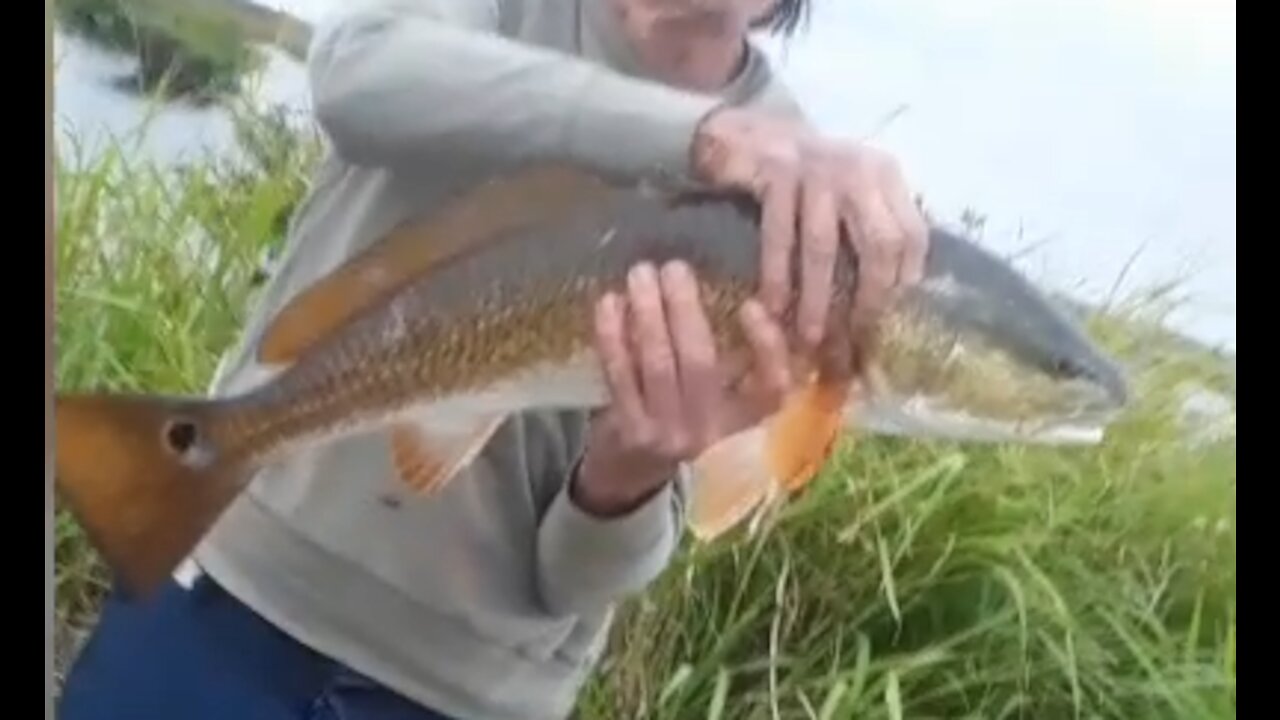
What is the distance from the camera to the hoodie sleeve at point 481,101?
4.74 feet

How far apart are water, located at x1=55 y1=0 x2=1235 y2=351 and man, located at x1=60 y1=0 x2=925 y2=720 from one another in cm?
4

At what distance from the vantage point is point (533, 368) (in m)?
1.45

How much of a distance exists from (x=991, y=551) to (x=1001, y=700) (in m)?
0.08

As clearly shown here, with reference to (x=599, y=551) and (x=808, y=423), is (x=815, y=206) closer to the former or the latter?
(x=808, y=423)


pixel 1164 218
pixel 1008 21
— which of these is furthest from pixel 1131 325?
pixel 1008 21

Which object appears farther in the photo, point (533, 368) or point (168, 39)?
point (168, 39)

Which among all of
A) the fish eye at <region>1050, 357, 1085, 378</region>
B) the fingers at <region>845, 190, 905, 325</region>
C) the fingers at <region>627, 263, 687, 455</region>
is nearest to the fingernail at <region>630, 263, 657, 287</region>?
the fingers at <region>627, 263, 687, 455</region>

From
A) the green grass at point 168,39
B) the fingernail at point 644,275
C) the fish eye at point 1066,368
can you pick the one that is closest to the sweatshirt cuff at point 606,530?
the fingernail at point 644,275

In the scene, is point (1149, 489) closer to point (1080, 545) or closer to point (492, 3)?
point (1080, 545)

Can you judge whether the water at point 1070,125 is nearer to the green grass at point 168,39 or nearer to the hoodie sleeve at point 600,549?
the hoodie sleeve at point 600,549

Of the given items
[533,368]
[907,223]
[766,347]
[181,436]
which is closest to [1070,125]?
[907,223]

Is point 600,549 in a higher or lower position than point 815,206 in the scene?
lower

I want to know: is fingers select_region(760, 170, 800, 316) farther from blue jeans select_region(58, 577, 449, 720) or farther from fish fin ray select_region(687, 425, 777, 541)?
blue jeans select_region(58, 577, 449, 720)

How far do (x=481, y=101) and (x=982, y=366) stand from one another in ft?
1.03
